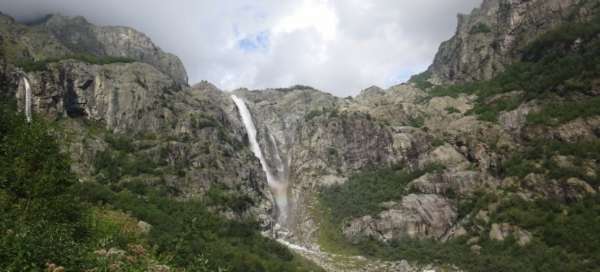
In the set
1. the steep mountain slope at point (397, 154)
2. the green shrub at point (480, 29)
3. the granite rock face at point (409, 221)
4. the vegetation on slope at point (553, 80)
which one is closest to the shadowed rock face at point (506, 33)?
the green shrub at point (480, 29)

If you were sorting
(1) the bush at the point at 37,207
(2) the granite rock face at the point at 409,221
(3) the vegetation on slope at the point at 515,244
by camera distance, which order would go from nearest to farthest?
1. (1) the bush at the point at 37,207
2. (3) the vegetation on slope at the point at 515,244
3. (2) the granite rock face at the point at 409,221

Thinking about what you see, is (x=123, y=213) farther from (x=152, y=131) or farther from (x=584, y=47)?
(x=584, y=47)

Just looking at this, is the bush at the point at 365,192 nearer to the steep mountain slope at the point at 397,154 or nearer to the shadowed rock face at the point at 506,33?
the steep mountain slope at the point at 397,154

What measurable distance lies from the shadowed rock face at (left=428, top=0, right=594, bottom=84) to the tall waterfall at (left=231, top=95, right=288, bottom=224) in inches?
2791

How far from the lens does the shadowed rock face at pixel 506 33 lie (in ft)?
481

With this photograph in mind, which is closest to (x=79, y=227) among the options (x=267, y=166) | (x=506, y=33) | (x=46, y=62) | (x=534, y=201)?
(x=534, y=201)

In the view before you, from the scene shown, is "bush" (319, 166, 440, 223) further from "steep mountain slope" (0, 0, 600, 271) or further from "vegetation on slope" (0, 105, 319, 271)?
"vegetation on slope" (0, 105, 319, 271)

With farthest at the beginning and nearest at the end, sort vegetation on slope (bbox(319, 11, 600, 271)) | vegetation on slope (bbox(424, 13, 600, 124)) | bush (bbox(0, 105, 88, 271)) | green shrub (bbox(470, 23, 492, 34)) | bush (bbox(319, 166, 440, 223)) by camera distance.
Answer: green shrub (bbox(470, 23, 492, 34)) < bush (bbox(319, 166, 440, 223)) < vegetation on slope (bbox(424, 13, 600, 124)) < vegetation on slope (bbox(319, 11, 600, 271)) < bush (bbox(0, 105, 88, 271))

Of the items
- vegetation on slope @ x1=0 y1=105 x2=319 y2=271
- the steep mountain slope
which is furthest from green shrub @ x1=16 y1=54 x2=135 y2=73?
vegetation on slope @ x1=0 y1=105 x2=319 y2=271

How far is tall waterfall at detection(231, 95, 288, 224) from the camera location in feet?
424

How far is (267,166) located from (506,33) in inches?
3401

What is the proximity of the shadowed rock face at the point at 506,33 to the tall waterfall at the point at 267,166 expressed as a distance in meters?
70.9

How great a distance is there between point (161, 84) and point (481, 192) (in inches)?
3396

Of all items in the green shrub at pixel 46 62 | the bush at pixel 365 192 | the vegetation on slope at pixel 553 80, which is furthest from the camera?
the green shrub at pixel 46 62
